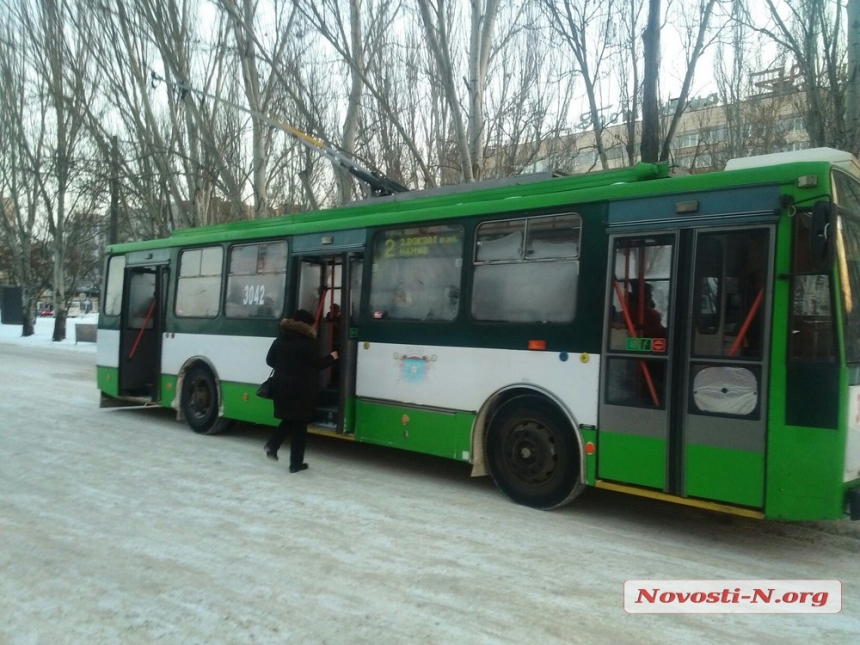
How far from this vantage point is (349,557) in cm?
526

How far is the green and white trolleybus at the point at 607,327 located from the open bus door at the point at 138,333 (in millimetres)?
3021

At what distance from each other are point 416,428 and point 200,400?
4.09m

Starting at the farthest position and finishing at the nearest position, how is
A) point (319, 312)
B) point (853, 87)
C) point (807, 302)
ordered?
point (853, 87) → point (319, 312) → point (807, 302)

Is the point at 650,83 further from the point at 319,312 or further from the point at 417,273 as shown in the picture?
the point at 319,312

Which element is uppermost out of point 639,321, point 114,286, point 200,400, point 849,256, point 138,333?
point 849,256

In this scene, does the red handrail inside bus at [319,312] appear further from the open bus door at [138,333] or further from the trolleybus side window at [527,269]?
the open bus door at [138,333]

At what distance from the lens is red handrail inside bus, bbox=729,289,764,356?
→ 17.8 ft

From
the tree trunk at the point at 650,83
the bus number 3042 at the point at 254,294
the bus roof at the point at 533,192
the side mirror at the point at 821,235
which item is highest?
the tree trunk at the point at 650,83

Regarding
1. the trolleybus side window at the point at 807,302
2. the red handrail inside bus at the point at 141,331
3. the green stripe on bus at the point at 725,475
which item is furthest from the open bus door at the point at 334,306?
the trolleybus side window at the point at 807,302

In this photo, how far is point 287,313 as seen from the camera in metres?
9.05

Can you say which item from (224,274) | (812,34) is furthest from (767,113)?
(224,274)

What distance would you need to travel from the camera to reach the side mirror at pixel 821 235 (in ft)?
16.6

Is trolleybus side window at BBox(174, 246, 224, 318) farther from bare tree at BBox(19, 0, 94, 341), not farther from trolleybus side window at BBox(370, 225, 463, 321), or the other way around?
bare tree at BBox(19, 0, 94, 341)
